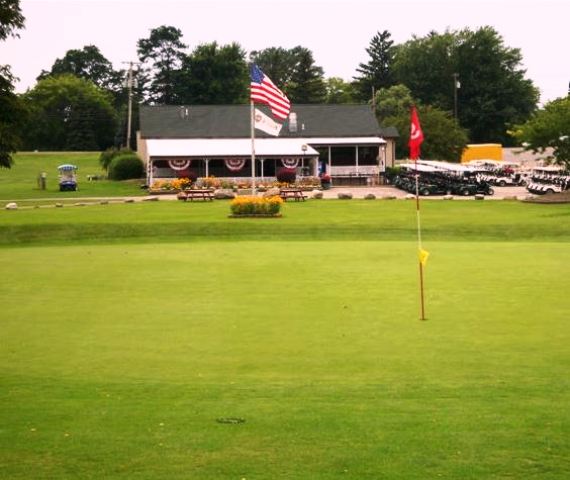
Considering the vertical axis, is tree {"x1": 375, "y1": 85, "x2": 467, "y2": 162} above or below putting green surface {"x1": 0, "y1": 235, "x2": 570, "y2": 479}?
above

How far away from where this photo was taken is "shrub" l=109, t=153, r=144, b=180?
228 feet

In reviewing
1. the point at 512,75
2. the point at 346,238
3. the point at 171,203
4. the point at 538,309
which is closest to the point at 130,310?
the point at 538,309

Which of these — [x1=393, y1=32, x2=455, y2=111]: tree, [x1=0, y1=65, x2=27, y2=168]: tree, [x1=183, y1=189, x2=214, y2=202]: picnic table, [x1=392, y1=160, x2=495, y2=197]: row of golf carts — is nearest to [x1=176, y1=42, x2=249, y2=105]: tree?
[x1=393, y1=32, x2=455, y2=111]: tree

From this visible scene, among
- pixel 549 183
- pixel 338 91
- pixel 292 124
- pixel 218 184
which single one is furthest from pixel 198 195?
pixel 338 91

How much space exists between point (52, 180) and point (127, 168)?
23.4 ft

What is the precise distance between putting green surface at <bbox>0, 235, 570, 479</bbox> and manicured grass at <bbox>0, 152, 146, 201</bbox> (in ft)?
124

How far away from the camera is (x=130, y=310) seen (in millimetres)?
15539

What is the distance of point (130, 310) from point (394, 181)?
4949cm

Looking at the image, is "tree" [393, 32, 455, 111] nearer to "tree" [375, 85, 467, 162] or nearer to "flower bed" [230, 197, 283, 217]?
"tree" [375, 85, 467, 162]

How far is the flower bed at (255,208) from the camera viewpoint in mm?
39156

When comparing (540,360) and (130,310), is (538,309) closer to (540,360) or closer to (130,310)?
(540,360)

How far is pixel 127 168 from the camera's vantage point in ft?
228

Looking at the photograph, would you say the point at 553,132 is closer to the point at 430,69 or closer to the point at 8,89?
the point at 8,89

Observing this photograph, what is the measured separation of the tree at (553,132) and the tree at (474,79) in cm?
6181
